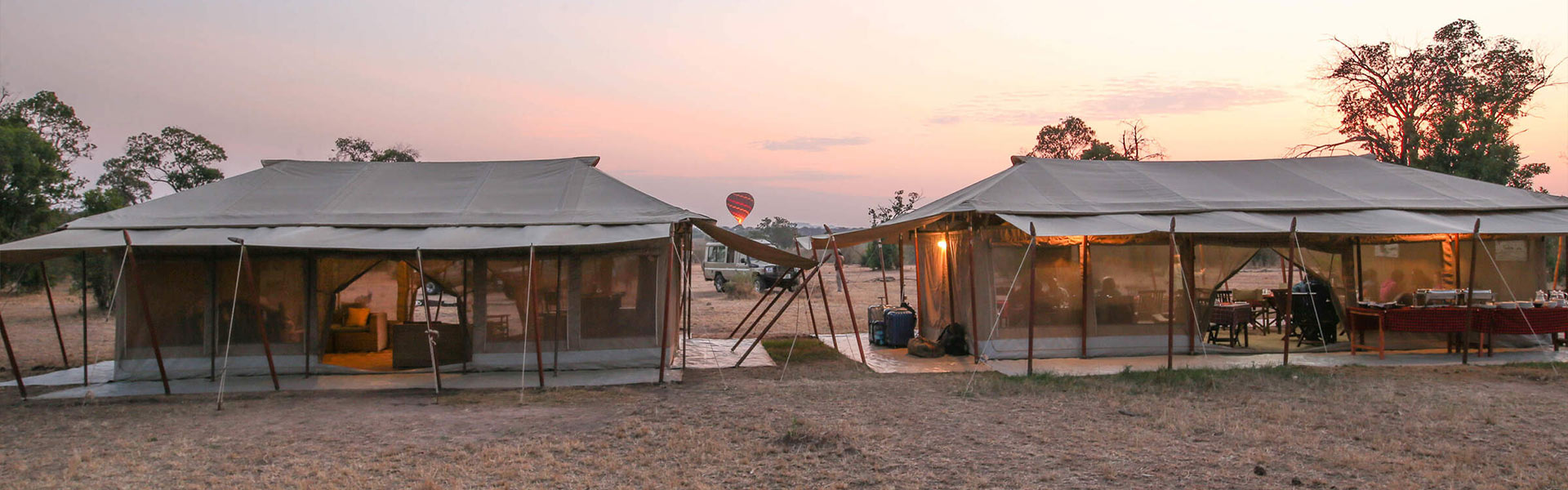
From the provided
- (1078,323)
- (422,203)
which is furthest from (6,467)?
(1078,323)

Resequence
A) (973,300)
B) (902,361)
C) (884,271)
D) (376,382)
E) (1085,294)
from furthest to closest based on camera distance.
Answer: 1. (884,271)
2. (902,361)
3. (1085,294)
4. (973,300)
5. (376,382)

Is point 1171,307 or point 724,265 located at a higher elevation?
point 724,265

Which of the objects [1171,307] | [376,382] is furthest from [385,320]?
[1171,307]

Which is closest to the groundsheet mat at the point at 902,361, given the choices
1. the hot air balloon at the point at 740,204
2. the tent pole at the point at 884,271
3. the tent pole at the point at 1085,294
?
the tent pole at the point at 884,271

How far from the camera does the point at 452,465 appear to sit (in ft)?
18.3

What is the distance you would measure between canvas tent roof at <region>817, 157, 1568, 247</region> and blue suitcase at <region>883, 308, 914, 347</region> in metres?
1.03

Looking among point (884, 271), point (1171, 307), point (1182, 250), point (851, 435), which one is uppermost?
point (1182, 250)

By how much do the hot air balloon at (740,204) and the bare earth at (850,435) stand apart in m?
14.4

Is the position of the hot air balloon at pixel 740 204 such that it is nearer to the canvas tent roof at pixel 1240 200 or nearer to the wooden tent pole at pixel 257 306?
the canvas tent roof at pixel 1240 200

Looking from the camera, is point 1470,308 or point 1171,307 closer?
point 1171,307

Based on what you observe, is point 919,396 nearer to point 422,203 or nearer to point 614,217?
point 614,217

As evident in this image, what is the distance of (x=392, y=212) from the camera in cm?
977

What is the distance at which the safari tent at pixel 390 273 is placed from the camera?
9.02 meters

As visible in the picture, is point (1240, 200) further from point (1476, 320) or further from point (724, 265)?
point (724, 265)
